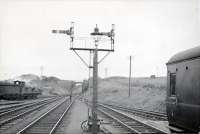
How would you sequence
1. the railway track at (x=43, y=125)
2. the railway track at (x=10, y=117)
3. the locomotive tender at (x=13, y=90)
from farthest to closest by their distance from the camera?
1. the locomotive tender at (x=13, y=90)
2. the railway track at (x=10, y=117)
3. the railway track at (x=43, y=125)

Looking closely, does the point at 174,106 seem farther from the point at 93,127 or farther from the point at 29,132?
the point at 29,132

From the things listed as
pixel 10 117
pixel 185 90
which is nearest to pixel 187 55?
pixel 185 90

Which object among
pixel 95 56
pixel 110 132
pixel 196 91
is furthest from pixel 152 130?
pixel 196 91

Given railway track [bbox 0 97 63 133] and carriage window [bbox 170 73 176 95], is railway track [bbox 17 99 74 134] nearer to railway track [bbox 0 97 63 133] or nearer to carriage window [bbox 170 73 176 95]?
railway track [bbox 0 97 63 133]

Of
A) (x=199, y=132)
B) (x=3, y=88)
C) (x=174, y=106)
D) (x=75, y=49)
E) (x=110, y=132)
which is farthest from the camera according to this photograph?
(x=3, y=88)

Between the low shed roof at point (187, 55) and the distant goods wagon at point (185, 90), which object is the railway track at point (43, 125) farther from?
the low shed roof at point (187, 55)

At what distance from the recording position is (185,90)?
11969 millimetres

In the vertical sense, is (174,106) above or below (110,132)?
above

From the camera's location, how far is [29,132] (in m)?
15.8

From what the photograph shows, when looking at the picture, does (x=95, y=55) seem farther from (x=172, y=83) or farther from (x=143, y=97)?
(x=143, y=97)

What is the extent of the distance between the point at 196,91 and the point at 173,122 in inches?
115

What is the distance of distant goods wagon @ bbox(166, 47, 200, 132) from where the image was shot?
36.2 ft

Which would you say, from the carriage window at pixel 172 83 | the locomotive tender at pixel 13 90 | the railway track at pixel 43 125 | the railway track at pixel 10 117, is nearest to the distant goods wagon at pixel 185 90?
the carriage window at pixel 172 83

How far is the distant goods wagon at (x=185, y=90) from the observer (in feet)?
36.2
